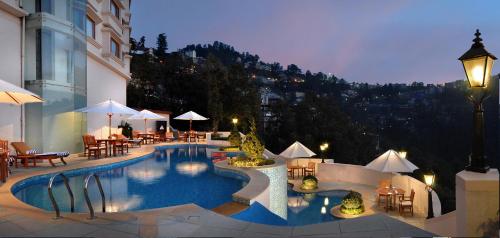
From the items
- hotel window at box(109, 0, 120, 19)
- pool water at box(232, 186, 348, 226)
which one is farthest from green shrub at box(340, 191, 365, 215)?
hotel window at box(109, 0, 120, 19)

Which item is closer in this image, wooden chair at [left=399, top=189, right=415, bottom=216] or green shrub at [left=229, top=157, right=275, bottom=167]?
wooden chair at [left=399, top=189, right=415, bottom=216]

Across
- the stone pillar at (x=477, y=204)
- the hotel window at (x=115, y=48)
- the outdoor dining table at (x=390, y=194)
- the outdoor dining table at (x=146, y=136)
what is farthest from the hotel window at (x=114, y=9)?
the stone pillar at (x=477, y=204)

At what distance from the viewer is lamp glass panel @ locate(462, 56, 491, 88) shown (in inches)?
128

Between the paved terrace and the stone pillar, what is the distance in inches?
65.4

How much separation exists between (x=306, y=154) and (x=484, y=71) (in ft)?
45.8

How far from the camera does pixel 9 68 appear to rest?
12.4 metres

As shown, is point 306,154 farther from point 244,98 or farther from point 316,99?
point 316,99

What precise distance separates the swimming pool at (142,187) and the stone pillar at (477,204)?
5954 mm

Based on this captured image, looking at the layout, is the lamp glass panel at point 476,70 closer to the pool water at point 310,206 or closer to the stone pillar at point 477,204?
the stone pillar at point 477,204

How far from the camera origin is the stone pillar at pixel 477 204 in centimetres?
241

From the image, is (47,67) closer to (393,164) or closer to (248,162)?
(248,162)

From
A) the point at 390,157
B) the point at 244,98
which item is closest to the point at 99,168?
the point at 390,157

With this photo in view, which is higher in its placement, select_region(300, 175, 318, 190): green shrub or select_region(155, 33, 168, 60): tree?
select_region(155, 33, 168, 60): tree

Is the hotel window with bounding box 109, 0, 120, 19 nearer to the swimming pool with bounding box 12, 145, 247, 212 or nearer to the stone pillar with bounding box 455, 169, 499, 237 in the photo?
the swimming pool with bounding box 12, 145, 247, 212
